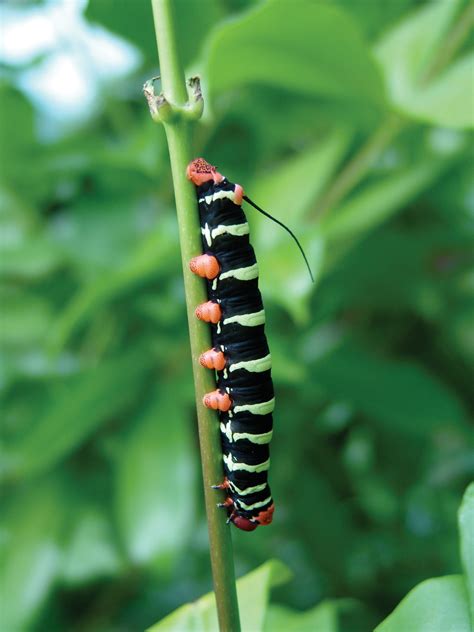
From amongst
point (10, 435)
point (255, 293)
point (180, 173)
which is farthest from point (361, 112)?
point (10, 435)

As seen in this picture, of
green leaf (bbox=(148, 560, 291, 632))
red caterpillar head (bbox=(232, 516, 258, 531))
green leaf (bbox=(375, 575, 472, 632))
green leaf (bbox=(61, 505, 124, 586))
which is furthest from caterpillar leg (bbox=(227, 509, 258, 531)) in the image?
green leaf (bbox=(61, 505, 124, 586))

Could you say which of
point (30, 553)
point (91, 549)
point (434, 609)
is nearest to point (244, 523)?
point (434, 609)

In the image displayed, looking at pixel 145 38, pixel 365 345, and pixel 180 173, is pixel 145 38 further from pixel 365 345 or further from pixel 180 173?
pixel 180 173

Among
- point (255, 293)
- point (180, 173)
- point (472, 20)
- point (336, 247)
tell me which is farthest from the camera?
point (336, 247)

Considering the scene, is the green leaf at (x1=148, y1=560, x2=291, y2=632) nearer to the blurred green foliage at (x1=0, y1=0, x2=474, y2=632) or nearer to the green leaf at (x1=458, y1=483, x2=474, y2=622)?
the green leaf at (x1=458, y1=483, x2=474, y2=622)

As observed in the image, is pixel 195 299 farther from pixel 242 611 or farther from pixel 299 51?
pixel 299 51

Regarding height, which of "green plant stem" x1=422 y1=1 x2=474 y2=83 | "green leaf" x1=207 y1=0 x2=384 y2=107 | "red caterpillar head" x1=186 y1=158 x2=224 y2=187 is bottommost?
"red caterpillar head" x1=186 y1=158 x2=224 y2=187
